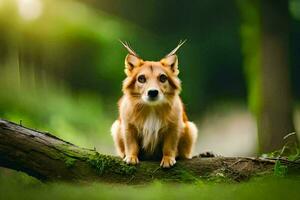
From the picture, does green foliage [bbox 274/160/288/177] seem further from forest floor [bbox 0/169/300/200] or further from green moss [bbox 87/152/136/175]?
green moss [bbox 87/152/136/175]

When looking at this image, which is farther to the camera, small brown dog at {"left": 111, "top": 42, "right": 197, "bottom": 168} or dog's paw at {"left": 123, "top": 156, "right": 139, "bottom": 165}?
small brown dog at {"left": 111, "top": 42, "right": 197, "bottom": 168}

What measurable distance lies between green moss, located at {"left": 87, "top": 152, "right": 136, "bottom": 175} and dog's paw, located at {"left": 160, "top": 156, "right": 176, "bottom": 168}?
19 cm

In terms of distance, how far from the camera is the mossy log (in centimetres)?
438

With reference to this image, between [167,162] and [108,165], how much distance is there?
39 centimetres

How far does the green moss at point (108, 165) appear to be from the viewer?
177 inches

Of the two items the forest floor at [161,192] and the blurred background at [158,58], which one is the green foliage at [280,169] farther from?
the blurred background at [158,58]

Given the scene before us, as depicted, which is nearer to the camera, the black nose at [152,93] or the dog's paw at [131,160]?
the dog's paw at [131,160]

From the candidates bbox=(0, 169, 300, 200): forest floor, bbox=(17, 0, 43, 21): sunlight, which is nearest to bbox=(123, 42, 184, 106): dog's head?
bbox=(0, 169, 300, 200): forest floor

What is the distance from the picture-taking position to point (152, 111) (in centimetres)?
506

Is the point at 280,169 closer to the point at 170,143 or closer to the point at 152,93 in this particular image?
the point at 170,143

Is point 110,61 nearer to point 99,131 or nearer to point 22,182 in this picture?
point 99,131

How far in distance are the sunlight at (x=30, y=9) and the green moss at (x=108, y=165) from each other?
3.78 meters

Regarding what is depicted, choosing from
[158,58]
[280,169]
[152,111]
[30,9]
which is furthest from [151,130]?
[30,9]

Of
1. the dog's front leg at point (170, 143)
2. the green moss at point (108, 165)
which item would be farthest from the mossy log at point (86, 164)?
the dog's front leg at point (170, 143)
